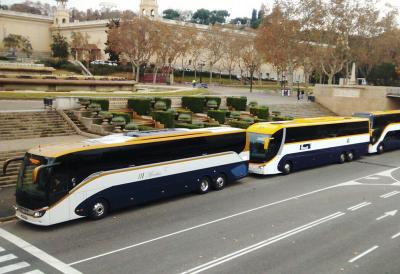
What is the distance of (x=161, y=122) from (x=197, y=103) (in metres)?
7.16

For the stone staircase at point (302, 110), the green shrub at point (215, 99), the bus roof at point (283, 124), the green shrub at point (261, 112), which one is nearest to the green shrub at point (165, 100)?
the green shrub at point (215, 99)

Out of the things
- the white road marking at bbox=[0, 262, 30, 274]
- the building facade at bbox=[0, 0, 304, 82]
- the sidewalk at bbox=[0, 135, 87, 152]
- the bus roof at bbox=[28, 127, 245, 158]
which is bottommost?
the white road marking at bbox=[0, 262, 30, 274]

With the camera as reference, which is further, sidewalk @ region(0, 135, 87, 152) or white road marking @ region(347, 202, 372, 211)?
sidewalk @ region(0, 135, 87, 152)

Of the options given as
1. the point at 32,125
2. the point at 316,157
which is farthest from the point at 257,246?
A: the point at 32,125

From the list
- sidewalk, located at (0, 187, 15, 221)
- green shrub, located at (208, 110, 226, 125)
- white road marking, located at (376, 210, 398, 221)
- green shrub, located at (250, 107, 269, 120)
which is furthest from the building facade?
white road marking, located at (376, 210, 398, 221)

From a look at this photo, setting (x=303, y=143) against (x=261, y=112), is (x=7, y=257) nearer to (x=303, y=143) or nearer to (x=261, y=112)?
(x=303, y=143)

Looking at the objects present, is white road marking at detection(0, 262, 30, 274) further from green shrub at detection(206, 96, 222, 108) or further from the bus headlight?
green shrub at detection(206, 96, 222, 108)

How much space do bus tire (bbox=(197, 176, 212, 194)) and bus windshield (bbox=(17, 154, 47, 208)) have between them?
6.98m

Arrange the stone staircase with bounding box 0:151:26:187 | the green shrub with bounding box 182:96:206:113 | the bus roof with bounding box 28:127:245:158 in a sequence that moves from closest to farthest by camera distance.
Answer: the bus roof with bounding box 28:127:245:158
the stone staircase with bounding box 0:151:26:187
the green shrub with bounding box 182:96:206:113

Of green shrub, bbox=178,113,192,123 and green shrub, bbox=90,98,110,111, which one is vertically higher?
green shrub, bbox=90,98,110,111

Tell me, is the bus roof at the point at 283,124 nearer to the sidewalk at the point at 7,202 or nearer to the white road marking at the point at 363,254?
the white road marking at the point at 363,254

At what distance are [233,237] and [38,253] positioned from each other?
18.8 feet

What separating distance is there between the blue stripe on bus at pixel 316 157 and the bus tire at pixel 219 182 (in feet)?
13.4

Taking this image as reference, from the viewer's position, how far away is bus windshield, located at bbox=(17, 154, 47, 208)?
14875 mm
